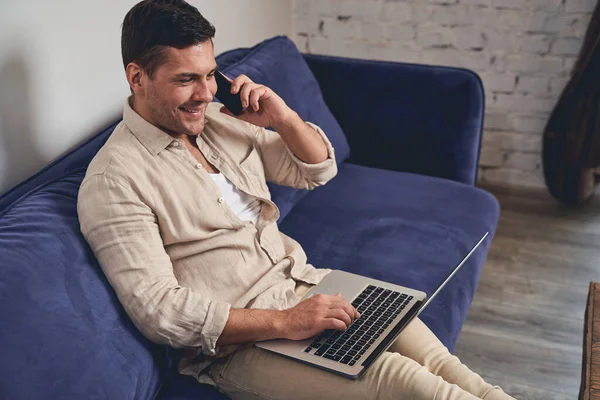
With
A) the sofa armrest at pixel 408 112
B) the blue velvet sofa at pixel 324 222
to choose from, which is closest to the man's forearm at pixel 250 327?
the blue velvet sofa at pixel 324 222

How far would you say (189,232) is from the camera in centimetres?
143

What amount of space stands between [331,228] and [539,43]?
1.39 metres

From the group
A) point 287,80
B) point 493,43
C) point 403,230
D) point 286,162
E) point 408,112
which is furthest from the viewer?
point 493,43

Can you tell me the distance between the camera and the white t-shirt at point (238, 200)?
1568 mm

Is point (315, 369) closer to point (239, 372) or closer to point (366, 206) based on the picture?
point (239, 372)

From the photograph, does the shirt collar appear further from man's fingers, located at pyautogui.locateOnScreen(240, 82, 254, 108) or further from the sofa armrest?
the sofa armrest

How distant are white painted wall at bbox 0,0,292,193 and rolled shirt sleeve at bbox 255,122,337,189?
0.42m

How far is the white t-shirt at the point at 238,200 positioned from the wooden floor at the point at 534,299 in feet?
2.79

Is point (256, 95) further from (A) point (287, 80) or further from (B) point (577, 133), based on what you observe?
(B) point (577, 133)

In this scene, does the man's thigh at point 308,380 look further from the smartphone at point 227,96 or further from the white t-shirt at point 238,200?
the smartphone at point 227,96

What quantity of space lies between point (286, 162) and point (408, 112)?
2.39ft

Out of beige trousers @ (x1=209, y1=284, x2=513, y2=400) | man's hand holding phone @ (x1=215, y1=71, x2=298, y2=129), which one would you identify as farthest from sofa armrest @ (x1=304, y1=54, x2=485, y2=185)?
beige trousers @ (x1=209, y1=284, x2=513, y2=400)

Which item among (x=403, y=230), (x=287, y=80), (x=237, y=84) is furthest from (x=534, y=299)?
(x=237, y=84)

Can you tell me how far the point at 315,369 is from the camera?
4.42 feet
